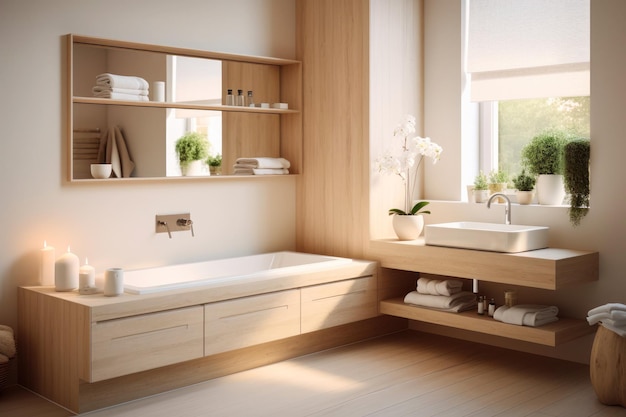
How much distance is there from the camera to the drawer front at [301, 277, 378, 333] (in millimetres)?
4527

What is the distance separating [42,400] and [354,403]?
5.31 feet

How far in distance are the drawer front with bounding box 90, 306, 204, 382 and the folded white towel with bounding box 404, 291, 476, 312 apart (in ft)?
5.08

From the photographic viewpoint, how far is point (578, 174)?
4.39m

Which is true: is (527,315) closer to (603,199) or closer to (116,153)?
(603,199)

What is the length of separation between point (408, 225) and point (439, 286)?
463 millimetres

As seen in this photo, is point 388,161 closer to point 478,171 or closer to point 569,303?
point 478,171

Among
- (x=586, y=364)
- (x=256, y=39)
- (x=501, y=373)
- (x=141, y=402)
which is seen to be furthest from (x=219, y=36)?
(x=586, y=364)

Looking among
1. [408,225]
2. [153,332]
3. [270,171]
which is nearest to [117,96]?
[270,171]

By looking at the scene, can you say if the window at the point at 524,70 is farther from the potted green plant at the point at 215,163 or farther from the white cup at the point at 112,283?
the white cup at the point at 112,283

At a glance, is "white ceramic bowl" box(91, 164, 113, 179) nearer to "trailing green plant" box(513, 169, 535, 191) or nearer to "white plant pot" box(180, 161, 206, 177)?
"white plant pot" box(180, 161, 206, 177)

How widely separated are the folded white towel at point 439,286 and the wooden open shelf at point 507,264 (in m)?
0.15

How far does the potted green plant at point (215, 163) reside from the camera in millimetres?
→ 4907

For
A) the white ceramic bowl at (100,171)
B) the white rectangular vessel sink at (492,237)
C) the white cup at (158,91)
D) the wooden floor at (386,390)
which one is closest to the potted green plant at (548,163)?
the white rectangular vessel sink at (492,237)

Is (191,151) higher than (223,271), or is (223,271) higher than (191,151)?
(191,151)
